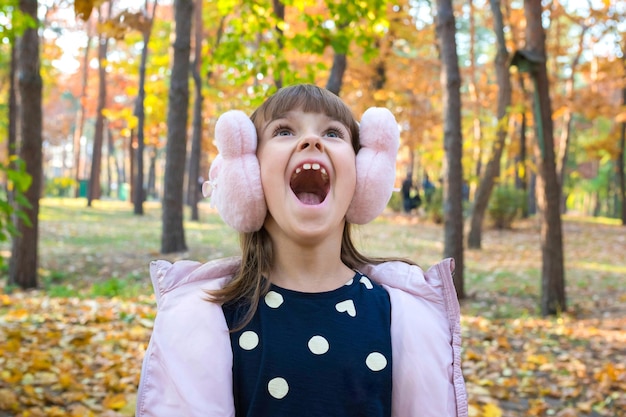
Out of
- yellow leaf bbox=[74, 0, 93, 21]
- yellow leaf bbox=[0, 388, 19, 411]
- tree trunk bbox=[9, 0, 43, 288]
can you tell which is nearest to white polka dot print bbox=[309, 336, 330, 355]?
yellow leaf bbox=[74, 0, 93, 21]

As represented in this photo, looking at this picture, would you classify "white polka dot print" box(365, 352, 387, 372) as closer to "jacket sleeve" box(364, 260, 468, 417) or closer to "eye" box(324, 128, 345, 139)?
"jacket sleeve" box(364, 260, 468, 417)

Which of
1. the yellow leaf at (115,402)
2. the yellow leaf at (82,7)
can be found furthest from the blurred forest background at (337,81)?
the yellow leaf at (115,402)

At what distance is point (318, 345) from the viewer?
5.77 ft

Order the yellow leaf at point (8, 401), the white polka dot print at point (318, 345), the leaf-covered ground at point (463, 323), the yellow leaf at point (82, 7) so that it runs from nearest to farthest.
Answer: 1. the white polka dot print at point (318, 345)
2. the yellow leaf at point (82, 7)
3. the yellow leaf at point (8, 401)
4. the leaf-covered ground at point (463, 323)

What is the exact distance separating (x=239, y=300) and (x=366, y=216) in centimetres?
47

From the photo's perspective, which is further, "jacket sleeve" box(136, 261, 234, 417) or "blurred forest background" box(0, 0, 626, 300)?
"blurred forest background" box(0, 0, 626, 300)

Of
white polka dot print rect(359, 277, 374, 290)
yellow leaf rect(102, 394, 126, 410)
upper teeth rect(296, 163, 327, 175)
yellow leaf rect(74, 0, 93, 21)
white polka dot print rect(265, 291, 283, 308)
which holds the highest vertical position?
yellow leaf rect(74, 0, 93, 21)

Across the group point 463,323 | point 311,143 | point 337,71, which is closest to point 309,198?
point 311,143

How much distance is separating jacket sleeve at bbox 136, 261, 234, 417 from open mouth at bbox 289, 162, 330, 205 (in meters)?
0.41

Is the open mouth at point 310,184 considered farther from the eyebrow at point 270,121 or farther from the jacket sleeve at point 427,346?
the jacket sleeve at point 427,346

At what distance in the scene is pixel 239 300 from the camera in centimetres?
187

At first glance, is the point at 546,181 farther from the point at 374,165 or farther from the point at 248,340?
the point at 248,340

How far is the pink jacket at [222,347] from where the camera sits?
5.43 feet

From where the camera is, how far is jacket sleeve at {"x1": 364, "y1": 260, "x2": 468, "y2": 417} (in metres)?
1.77
